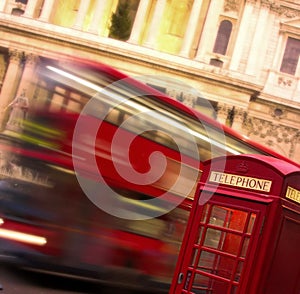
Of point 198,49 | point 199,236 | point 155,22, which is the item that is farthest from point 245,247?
point 155,22

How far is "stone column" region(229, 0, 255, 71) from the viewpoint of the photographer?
25109 mm

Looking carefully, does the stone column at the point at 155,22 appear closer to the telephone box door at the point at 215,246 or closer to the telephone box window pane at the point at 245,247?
the telephone box door at the point at 215,246

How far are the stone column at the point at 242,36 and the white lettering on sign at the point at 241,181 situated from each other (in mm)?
20274

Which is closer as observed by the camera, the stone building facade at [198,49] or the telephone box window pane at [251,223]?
the telephone box window pane at [251,223]

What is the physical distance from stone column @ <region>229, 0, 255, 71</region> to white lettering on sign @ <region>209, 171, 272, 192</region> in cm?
2027

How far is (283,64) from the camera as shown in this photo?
25.9 metres

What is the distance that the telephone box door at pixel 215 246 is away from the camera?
4789 mm

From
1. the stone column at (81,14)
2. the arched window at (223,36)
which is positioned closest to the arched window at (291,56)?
the arched window at (223,36)

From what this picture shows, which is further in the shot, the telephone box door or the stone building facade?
the stone building facade

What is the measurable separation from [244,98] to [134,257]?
1665 centimetres

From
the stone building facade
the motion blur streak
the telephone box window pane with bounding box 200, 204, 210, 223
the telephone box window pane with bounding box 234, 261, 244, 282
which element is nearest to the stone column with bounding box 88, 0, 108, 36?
the stone building facade

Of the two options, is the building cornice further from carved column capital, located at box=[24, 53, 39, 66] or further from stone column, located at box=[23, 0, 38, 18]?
stone column, located at box=[23, 0, 38, 18]

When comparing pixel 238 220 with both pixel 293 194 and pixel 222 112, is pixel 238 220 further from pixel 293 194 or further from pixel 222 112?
pixel 222 112

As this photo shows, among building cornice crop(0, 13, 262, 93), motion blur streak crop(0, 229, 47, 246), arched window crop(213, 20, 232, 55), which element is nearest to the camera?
motion blur streak crop(0, 229, 47, 246)
